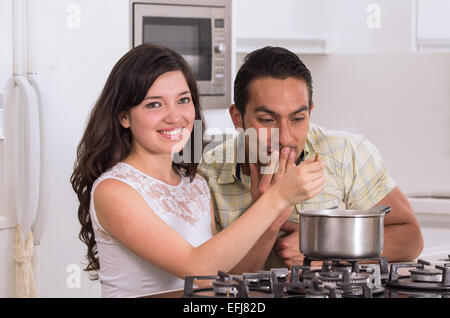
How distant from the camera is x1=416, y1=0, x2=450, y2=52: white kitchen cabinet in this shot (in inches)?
131

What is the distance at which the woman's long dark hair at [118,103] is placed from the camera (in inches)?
66.1

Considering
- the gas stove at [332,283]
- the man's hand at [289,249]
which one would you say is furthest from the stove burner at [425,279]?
the man's hand at [289,249]

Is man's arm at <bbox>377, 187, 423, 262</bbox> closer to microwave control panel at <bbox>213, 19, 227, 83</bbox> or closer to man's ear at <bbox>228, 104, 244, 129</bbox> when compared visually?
man's ear at <bbox>228, 104, 244, 129</bbox>

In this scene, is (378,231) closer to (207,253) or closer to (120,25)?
(207,253)

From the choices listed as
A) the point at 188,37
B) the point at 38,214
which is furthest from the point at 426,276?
the point at 188,37

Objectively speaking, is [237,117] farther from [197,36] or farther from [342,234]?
[197,36]

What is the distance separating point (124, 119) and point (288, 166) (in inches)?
15.9

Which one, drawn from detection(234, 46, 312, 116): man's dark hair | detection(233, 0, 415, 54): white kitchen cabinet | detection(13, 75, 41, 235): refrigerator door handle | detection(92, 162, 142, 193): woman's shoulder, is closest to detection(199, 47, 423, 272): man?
detection(234, 46, 312, 116): man's dark hair

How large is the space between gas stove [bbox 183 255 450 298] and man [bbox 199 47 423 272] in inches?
14.3

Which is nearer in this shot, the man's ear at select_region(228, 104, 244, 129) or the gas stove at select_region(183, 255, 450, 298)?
the gas stove at select_region(183, 255, 450, 298)

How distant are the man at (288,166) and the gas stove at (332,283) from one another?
36 cm

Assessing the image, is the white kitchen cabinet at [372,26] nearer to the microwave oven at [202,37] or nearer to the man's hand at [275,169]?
the microwave oven at [202,37]

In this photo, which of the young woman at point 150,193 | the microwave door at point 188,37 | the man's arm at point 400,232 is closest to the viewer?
the young woman at point 150,193

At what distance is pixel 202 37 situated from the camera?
2996 mm
